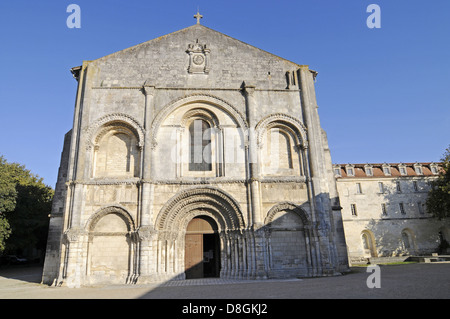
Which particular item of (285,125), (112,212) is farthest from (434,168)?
(112,212)

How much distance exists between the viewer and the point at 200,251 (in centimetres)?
1430

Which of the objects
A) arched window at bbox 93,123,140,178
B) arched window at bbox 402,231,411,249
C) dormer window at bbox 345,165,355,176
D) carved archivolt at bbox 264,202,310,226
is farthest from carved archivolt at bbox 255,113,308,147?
arched window at bbox 402,231,411,249

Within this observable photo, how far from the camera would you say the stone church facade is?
13.4 m

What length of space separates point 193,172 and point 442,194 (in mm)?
26137

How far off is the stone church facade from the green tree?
773 inches

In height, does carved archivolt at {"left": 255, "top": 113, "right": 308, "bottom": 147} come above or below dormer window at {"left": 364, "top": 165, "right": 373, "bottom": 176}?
below

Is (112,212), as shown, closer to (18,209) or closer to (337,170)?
(18,209)

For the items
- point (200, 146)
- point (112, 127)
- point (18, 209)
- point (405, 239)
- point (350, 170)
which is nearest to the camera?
point (112, 127)

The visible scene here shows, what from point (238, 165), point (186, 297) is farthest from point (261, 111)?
point (186, 297)

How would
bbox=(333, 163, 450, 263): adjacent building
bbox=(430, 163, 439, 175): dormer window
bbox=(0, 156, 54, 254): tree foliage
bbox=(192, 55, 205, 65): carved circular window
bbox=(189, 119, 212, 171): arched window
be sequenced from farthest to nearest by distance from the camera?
bbox=(430, 163, 439, 175): dormer window
bbox=(333, 163, 450, 263): adjacent building
bbox=(0, 156, 54, 254): tree foliage
bbox=(192, 55, 205, 65): carved circular window
bbox=(189, 119, 212, 171): arched window

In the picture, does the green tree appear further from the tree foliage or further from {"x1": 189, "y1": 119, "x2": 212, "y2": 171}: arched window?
the tree foliage

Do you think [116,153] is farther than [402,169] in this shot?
No

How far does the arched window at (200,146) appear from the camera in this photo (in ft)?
48.9
